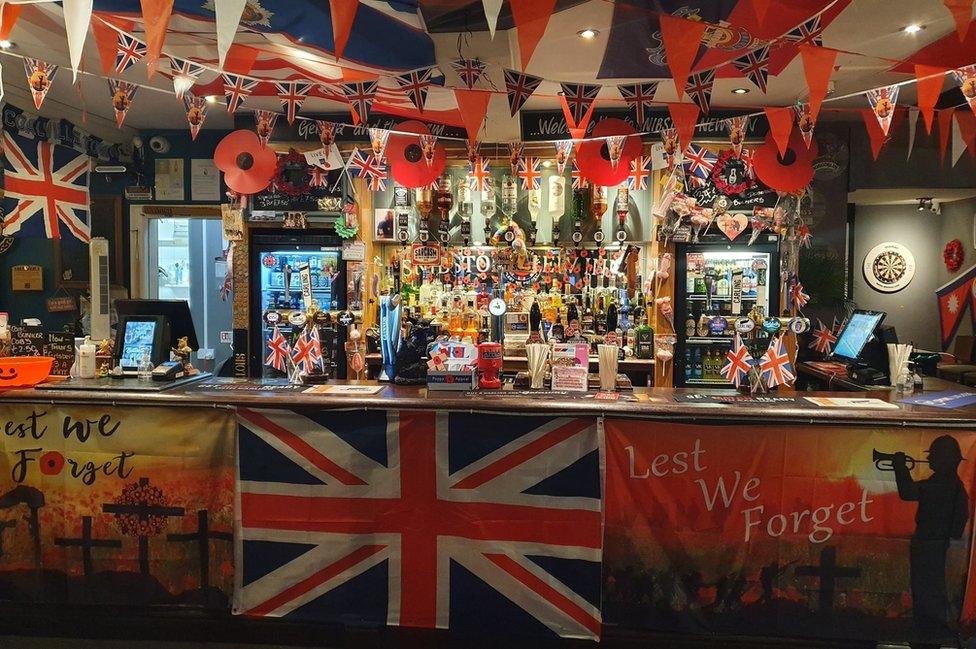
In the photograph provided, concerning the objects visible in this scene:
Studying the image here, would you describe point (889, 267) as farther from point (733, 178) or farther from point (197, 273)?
point (197, 273)

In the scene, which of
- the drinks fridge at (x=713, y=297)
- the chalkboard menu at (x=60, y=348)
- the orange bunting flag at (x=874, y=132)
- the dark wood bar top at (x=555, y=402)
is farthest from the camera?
the drinks fridge at (x=713, y=297)

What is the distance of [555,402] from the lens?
261 centimetres

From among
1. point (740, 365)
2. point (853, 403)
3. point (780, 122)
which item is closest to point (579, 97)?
point (780, 122)

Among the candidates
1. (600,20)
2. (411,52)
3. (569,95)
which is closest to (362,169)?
(411,52)

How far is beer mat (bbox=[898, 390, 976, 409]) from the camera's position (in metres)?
2.66

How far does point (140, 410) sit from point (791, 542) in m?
2.89

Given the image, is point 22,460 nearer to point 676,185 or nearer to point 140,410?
point 140,410

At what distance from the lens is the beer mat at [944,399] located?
2.66 metres

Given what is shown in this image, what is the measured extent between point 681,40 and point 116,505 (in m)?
3.38

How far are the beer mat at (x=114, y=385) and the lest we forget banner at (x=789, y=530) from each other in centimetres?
207

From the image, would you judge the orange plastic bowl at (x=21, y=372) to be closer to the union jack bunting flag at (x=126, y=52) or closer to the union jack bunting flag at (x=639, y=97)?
the union jack bunting flag at (x=126, y=52)

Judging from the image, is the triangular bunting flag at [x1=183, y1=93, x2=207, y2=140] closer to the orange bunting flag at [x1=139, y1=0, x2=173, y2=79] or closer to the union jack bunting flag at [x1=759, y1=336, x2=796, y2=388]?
the orange bunting flag at [x1=139, y1=0, x2=173, y2=79]

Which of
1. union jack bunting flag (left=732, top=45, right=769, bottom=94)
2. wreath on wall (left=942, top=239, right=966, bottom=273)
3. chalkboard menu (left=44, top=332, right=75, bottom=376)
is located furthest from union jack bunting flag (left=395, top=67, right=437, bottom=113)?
wreath on wall (left=942, top=239, right=966, bottom=273)

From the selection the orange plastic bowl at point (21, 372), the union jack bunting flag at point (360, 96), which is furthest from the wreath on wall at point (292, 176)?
the orange plastic bowl at point (21, 372)
